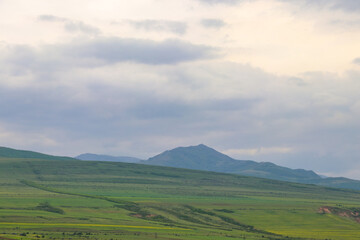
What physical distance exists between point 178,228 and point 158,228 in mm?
6337

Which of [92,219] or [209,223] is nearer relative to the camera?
[92,219]

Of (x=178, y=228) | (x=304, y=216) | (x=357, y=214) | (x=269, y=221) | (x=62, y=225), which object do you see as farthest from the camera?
(x=357, y=214)

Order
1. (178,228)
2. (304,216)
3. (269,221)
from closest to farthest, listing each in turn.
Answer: (178,228) → (269,221) → (304,216)

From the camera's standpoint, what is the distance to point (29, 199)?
178375mm

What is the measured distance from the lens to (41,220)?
442 feet

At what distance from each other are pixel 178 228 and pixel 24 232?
41982 millimetres

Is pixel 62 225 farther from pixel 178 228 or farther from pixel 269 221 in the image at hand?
pixel 269 221

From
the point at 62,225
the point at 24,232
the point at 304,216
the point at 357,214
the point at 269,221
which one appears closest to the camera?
the point at 24,232

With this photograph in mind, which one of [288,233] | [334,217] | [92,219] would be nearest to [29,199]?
[92,219]

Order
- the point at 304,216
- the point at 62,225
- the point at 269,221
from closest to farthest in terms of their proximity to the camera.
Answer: the point at 62,225, the point at 269,221, the point at 304,216

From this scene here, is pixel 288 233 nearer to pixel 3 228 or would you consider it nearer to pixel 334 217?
pixel 334 217

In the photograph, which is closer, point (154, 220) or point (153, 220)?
point (153, 220)

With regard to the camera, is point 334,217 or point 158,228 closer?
point 158,228

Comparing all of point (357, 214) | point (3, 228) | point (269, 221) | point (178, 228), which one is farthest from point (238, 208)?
point (3, 228)
